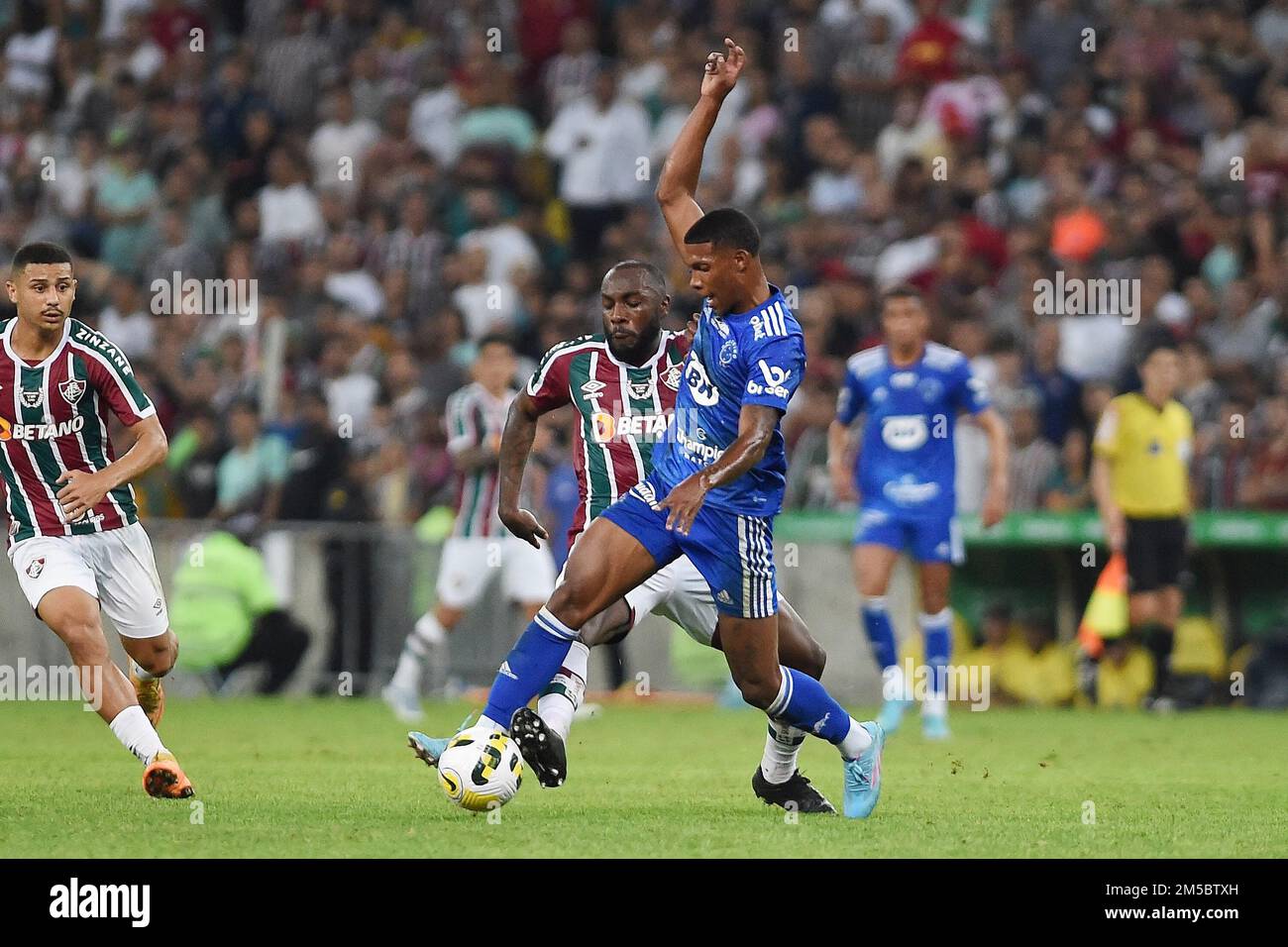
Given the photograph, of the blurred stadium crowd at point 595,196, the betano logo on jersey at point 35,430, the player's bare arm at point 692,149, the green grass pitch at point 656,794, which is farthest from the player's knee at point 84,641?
the blurred stadium crowd at point 595,196

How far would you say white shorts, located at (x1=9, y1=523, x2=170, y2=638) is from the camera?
376 inches

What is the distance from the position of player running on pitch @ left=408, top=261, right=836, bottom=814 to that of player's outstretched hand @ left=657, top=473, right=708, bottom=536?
1283 millimetres

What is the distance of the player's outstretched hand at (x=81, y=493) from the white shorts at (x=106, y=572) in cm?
49

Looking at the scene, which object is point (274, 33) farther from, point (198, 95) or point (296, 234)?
point (296, 234)

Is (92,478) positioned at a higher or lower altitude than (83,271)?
lower

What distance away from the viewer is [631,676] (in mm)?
17328

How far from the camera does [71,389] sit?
9.52 m

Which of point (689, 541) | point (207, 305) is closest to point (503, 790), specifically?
point (689, 541)

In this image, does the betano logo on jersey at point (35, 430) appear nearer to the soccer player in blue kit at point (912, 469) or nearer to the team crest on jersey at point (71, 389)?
the team crest on jersey at point (71, 389)

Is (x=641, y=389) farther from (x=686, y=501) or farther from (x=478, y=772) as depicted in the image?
(x=478, y=772)

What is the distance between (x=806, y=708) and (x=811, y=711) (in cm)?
3

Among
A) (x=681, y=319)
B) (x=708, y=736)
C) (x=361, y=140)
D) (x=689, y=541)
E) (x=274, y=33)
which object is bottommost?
(x=708, y=736)

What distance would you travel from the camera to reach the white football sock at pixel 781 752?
9070 millimetres

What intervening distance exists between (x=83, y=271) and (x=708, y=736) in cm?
1059
